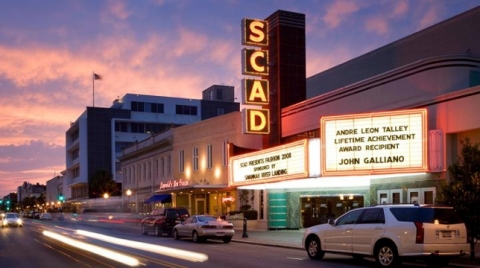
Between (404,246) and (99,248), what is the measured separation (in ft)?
43.1

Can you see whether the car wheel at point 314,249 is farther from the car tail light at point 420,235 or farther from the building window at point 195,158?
the building window at point 195,158

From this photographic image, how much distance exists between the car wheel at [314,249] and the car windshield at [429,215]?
3554 millimetres

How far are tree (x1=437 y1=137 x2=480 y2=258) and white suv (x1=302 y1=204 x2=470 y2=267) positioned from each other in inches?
51.3

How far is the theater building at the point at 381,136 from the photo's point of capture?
2398 cm

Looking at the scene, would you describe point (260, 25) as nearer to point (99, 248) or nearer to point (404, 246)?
point (99, 248)

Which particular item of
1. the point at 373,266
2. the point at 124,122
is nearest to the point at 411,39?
the point at 373,266

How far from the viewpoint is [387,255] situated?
1725 centimetres

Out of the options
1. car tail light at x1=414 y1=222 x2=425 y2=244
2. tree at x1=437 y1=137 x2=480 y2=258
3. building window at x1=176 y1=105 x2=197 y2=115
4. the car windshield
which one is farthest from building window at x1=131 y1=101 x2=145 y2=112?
car tail light at x1=414 y1=222 x2=425 y2=244

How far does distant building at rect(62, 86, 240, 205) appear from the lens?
330 ft

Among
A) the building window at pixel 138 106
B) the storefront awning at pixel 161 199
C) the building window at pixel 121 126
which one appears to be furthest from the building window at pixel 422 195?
the building window at pixel 138 106

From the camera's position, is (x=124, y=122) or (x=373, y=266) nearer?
(x=373, y=266)

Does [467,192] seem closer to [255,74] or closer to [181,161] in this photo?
[255,74]

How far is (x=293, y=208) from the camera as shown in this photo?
37.6 m

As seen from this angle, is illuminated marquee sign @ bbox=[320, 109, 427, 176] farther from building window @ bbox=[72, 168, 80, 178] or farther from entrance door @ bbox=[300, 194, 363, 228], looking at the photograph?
building window @ bbox=[72, 168, 80, 178]
